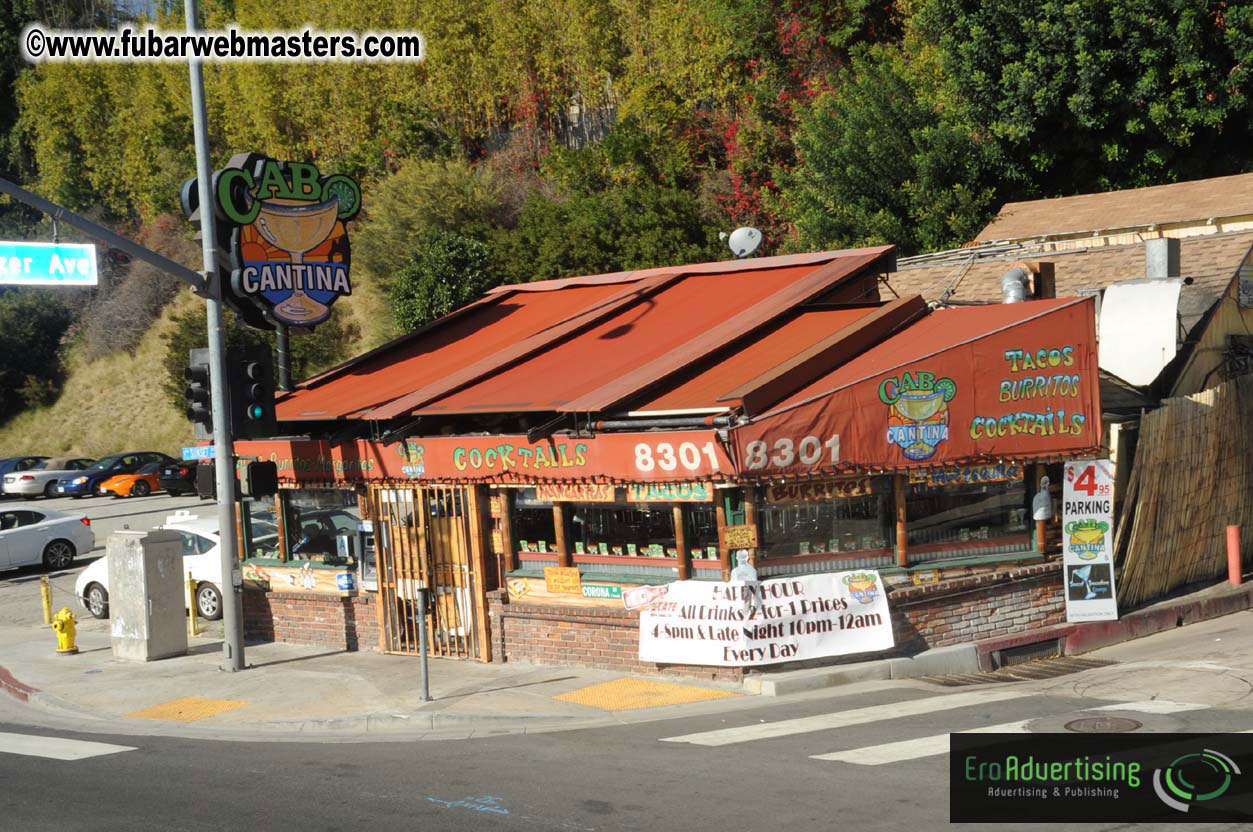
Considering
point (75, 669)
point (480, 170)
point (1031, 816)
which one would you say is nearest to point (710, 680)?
point (1031, 816)

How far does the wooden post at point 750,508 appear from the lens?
1395 cm

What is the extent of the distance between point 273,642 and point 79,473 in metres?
28.4

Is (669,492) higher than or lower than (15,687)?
higher

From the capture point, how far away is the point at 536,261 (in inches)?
1437

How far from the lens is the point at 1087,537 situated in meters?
16.0

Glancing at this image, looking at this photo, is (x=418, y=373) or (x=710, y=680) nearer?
(x=710, y=680)

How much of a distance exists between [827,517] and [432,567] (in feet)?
16.9

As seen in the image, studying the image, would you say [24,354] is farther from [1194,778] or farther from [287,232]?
[1194,778]

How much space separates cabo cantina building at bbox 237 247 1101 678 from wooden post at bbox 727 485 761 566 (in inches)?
1.2

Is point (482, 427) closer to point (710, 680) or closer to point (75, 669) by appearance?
point (710, 680)

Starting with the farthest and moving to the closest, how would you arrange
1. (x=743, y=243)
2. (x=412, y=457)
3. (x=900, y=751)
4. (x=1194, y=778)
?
(x=743, y=243) < (x=412, y=457) < (x=900, y=751) < (x=1194, y=778)

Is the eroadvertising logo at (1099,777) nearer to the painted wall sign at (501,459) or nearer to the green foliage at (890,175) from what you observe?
the painted wall sign at (501,459)

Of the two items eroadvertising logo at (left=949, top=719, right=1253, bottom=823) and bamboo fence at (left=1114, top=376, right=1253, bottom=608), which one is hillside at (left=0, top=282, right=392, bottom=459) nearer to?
bamboo fence at (left=1114, top=376, right=1253, bottom=608)

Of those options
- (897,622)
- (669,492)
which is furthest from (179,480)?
(897,622)
